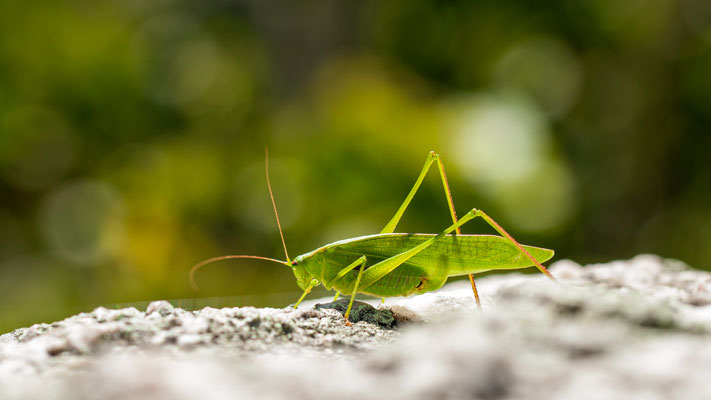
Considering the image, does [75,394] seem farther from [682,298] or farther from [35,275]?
[35,275]

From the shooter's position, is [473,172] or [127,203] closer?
[473,172]

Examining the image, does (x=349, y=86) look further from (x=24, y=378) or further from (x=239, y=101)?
(x=24, y=378)

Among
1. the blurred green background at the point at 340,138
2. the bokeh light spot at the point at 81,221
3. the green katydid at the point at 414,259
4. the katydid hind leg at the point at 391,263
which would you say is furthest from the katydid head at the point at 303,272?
the bokeh light spot at the point at 81,221

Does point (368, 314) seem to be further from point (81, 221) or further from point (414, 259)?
point (81, 221)

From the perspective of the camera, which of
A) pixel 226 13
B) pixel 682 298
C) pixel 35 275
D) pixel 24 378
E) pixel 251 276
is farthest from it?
pixel 226 13

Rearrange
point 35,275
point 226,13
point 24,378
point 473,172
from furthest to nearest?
1. point 226,13
2. point 35,275
3. point 473,172
4. point 24,378

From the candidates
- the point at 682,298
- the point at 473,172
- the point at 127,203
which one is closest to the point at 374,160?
the point at 473,172

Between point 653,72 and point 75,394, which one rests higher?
point 653,72

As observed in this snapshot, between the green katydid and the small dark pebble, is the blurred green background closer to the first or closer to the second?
the green katydid

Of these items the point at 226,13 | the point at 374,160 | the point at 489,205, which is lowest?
the point at 489,205
